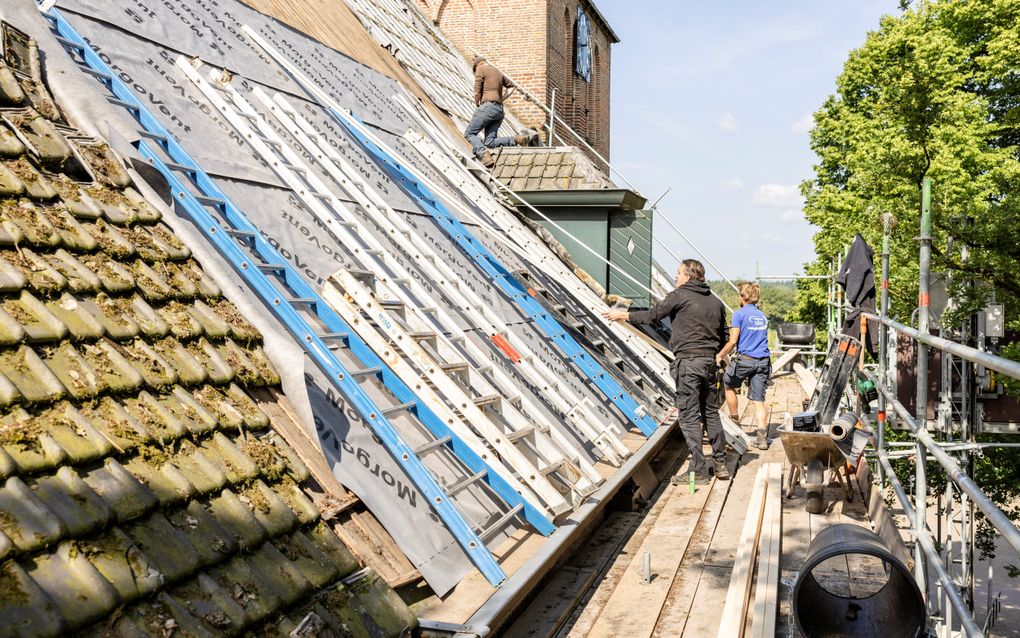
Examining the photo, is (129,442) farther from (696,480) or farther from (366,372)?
(696,480)

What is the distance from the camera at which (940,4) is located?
22.0 metres

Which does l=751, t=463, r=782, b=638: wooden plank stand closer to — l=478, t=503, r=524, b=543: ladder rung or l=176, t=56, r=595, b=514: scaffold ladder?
Answer: l=176, t=56, r=595, b=514: scaffold ladder

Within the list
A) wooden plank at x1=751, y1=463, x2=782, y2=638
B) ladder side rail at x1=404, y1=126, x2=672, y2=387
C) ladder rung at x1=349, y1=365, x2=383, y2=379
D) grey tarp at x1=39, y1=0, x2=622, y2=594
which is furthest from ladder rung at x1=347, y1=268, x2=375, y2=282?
wooden plank at x1=751, y1=463, x2=782, y2=638

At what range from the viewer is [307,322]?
4953mm

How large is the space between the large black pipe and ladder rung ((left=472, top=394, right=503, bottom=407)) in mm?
2034

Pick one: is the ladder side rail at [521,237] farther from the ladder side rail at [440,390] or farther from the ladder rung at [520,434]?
the ladder side rail at [440,390]

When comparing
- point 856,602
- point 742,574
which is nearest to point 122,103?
point 742,574

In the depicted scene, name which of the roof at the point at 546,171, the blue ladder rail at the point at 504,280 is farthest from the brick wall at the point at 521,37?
the blue ladder rail at the point at 504,280

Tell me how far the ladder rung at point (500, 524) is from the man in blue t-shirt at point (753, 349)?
15.4 ft

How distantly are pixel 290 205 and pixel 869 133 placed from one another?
1843 centimetres

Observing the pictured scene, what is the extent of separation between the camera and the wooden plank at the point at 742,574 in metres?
4.47

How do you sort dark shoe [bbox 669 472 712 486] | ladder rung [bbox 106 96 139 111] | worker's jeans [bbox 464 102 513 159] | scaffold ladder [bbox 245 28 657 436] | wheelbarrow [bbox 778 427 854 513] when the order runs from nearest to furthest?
ladder rung [bbox 106 96 139 111]
wheelbarrow [bbox 778 427 854 513]
dark shoe [bbox 669 472 712 486]
scaffold ladder [bbox 245 28 657 436]
worker's jeans [bbox 464 102 513 159]

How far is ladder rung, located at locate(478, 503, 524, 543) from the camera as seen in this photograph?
4750 millimetres

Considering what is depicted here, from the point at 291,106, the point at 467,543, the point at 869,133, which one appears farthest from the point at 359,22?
the point at 869,133
